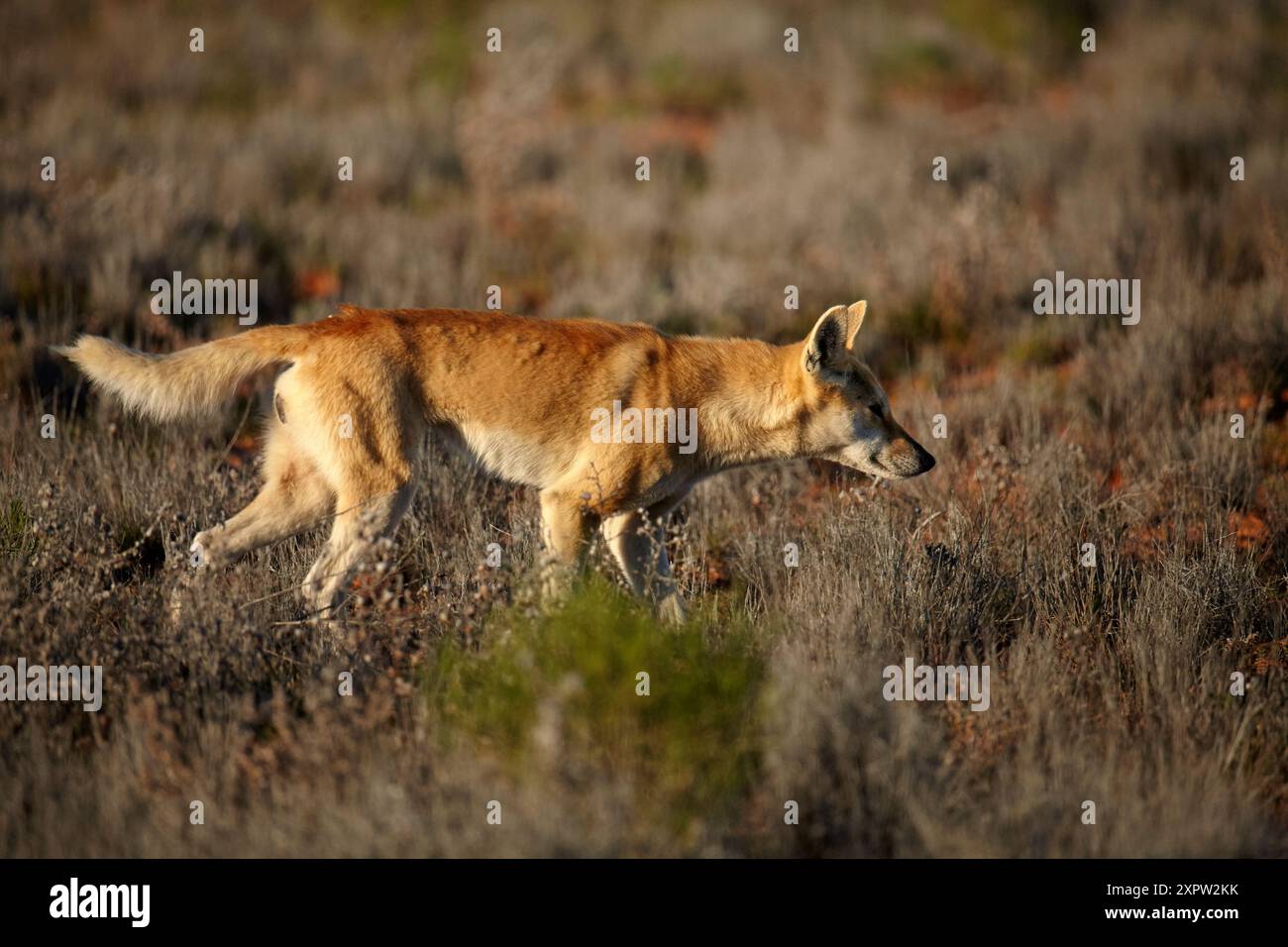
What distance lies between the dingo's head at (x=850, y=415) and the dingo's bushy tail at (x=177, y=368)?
2534mm

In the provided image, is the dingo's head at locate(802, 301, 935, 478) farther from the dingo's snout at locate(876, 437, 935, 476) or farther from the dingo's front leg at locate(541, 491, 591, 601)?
the dingo's front leg at locate(541, 491, 591, 601)

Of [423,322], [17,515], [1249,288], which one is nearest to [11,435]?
[17,515]

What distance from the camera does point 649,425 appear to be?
551 cm

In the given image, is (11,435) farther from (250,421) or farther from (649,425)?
(649,425)

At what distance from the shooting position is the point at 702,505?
6.96m

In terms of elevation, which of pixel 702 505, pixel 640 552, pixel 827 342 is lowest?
pixel 640 552

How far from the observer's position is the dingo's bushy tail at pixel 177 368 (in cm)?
498

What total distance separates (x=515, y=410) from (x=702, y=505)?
1851 millimetres

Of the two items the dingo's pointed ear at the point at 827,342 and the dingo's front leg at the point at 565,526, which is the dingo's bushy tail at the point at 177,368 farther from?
the dingo's pointed ear at the point at 827,342

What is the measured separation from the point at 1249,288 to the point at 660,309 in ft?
16.1

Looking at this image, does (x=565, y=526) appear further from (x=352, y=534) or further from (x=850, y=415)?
(x=850, y=415)

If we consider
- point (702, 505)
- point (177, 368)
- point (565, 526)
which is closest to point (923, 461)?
point (702, 505)

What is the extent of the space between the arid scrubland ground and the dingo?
0.36 meters

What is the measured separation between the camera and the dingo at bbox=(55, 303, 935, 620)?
5.12 m
